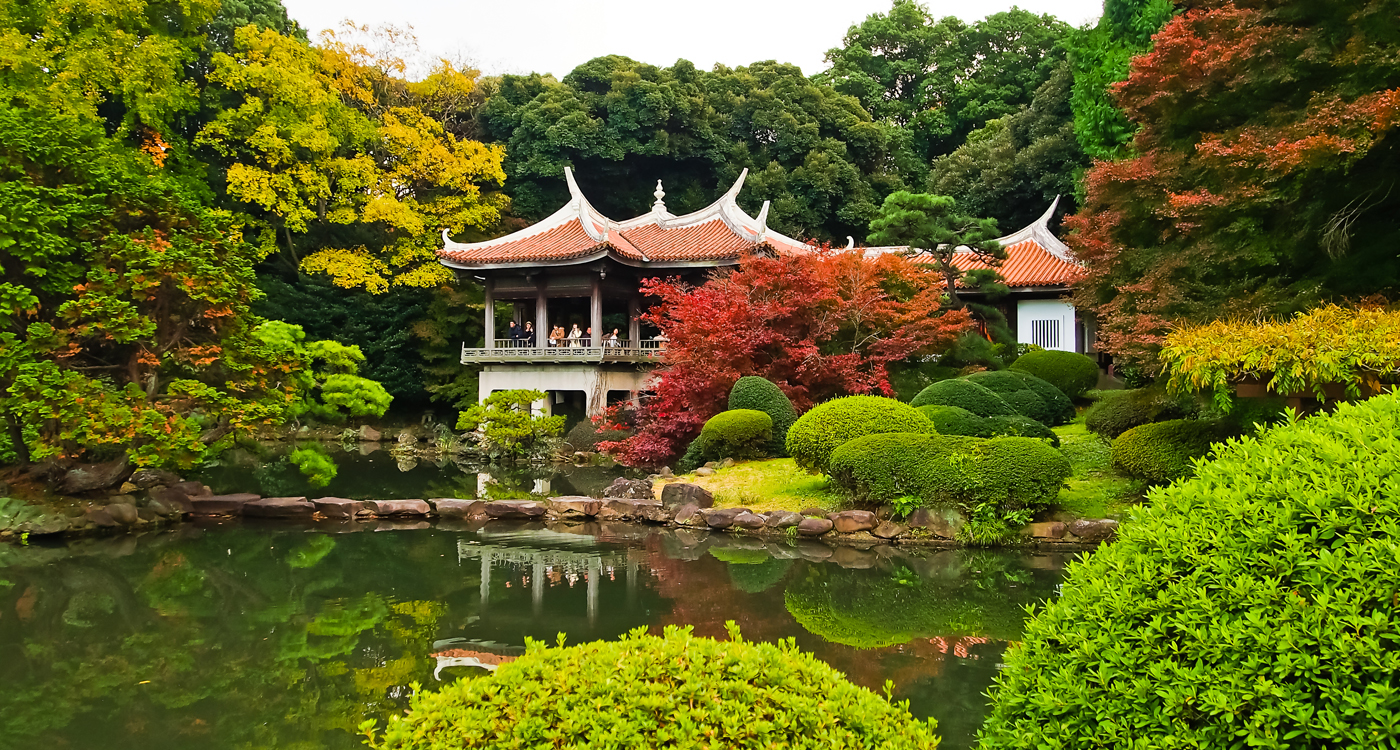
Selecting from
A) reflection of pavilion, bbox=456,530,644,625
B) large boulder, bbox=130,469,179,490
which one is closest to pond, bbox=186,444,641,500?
large boulder, bbox=130,469,179,490

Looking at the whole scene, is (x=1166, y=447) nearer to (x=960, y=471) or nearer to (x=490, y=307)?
(x=960, y=471)

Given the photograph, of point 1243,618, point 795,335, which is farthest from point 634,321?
point 1243,618

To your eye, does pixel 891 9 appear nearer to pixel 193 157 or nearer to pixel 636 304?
pixel 636 304

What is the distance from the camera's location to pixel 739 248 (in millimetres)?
18672

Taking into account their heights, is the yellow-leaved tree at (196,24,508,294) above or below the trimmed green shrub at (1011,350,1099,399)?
above

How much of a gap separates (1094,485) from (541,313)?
13.9 metres

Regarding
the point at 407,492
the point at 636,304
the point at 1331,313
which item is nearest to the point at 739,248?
the point at 636,304

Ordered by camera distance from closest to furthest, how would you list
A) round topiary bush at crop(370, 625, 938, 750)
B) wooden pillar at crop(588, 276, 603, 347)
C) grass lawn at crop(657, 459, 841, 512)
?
round topiary bush at crop(370, 625, 938, 750)
grass lawn at crop(657, 459, 841, 512)
wooden pillar at crop(588, 276, 603, 347)

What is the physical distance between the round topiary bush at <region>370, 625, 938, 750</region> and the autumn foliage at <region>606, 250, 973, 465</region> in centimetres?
1057

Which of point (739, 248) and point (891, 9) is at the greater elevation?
point (891, 9)

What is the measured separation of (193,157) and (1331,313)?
2343cm

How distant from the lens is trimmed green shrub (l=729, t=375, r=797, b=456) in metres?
12.1

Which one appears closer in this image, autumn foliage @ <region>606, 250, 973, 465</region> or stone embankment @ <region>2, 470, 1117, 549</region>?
stone embankment @ <region>2, 470, 1117, 549</region>

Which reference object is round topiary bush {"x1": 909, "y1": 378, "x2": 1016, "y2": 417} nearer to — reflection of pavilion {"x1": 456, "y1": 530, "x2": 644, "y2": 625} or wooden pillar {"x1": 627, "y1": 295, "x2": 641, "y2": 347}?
reflection of pavilion {"x1": 456, "y1": 530, "x2": 644, "y2": 625}
